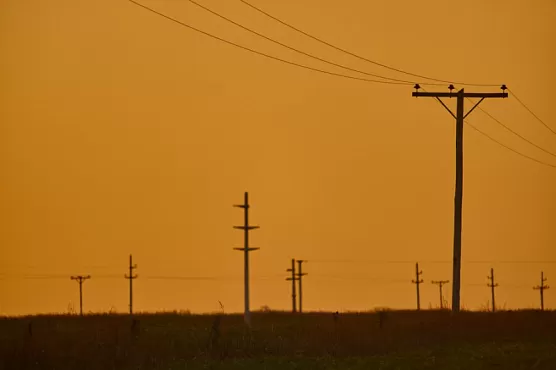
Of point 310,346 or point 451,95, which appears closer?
point 310,346

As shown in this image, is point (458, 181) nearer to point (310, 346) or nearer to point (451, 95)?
point (451, 95)

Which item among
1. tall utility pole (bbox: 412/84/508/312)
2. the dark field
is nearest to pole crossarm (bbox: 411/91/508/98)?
tall utility pole (bbox: 412/84/508/312)

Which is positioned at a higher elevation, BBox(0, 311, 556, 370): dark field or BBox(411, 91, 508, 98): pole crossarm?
BBox(411, 91, 508, 98): pole crossarm

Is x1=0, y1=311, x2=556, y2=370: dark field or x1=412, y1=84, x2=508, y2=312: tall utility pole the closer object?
x1=0, y1=311, x2=556, y2=370: dark field

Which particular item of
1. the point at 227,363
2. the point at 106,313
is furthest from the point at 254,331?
the point at 106,313

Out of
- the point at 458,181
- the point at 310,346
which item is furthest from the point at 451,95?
the point at 310,346

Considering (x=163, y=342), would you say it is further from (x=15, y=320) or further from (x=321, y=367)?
(x=15, y=320)

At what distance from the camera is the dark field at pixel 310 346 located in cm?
3812

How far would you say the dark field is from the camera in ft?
125

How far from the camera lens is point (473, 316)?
172 ft

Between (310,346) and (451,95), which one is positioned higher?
(451,95)

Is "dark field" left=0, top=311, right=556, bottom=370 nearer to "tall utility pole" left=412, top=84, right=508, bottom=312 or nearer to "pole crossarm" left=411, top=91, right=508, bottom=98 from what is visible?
"tall utility pole" left=412, top=84, right=508, bottom=312

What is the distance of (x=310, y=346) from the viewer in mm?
43875

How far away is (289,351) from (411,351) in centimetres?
373
